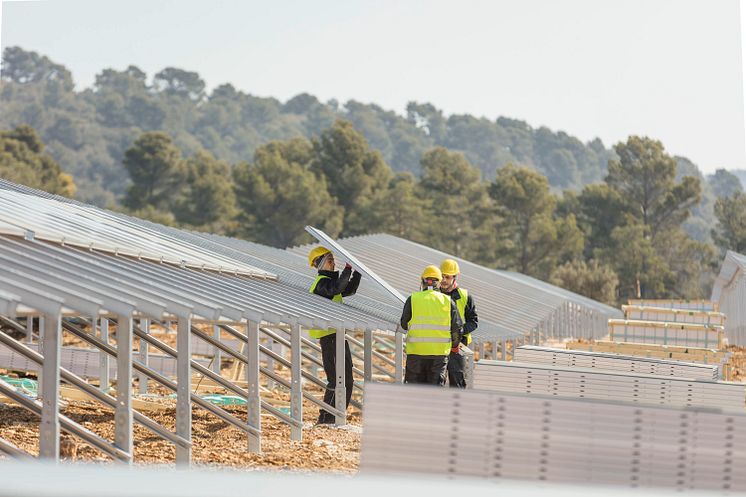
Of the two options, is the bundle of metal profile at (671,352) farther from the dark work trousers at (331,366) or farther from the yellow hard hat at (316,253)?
the yellow hard hat at (316,253)

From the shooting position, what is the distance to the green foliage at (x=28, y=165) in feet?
219

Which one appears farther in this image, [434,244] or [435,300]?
[434,244]

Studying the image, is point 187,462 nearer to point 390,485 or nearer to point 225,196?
point 390,485

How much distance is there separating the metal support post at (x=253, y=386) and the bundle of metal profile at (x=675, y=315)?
1945 centimetres

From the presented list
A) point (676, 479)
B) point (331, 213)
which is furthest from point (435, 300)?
point (331, 213)

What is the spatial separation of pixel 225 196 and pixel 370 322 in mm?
58712

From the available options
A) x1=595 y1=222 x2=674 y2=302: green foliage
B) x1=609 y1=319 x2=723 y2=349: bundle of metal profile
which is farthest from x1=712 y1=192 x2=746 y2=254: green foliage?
x1=609 y1=319 x2=723 y2=349: bundle of metal profile

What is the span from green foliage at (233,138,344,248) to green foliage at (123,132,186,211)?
11.7 meters

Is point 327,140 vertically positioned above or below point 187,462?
above

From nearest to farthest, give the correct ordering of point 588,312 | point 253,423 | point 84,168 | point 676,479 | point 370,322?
1. point 676,479
2. point 253,423
3. point 370,322
4. point 588,312
5. point 84,168

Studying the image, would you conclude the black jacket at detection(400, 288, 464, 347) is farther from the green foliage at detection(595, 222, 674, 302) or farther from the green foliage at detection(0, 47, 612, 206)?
the green foliage at detection(0, 47, 612, 206)

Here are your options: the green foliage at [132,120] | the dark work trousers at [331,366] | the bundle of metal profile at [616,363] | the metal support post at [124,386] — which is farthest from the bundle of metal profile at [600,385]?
the green foliage at [132,120]

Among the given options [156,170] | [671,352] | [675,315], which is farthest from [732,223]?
[671,352]

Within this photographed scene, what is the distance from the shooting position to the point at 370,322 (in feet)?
49.5
